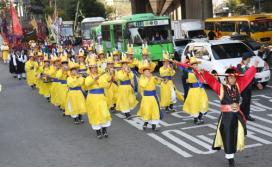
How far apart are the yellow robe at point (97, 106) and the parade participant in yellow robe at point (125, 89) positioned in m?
1.60

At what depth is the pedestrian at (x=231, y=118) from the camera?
25.0 ft

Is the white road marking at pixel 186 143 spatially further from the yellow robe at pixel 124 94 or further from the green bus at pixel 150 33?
the green bus at pixel 150 33

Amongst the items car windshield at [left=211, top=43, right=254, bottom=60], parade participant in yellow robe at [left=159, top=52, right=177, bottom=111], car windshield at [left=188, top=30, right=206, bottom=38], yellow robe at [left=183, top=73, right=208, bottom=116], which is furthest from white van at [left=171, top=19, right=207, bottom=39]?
yellow robe at [left=183, top=73, right=208, bottom=116]

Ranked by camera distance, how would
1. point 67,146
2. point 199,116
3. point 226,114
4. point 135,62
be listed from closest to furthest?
1. point 226,114
2. point 67,146
3. point 199,116
4. point 135,62

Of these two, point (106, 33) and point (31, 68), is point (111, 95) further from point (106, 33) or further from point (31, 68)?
point (106, 33)

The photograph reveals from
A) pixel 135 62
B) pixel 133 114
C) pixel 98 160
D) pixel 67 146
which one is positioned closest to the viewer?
pixel 98 160

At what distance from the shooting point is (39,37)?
3077 cm

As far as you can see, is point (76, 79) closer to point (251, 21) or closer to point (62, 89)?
point (62, 89)

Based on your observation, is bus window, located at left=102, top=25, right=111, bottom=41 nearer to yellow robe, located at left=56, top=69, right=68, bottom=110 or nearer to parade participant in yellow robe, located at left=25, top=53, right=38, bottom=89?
parade participant in yellow robe, located at left=25, top=53, right=38, bottom=89

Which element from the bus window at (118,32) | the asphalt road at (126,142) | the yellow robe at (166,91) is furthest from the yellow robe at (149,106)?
the bus window at (118,32)

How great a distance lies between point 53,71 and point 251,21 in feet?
49.5

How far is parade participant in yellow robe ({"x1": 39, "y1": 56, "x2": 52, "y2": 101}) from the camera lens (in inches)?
587

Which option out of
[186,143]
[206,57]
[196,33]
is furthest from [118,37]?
[186,143]

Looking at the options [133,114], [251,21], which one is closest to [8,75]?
[251,21]
